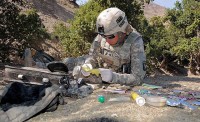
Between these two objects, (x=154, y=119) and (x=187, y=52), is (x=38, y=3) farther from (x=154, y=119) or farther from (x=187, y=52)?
(x=154, y=119)

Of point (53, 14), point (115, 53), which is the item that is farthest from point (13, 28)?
point (53, 14)

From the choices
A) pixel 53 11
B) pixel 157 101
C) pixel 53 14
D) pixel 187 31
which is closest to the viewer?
pixel 157 101

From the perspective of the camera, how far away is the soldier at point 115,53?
392 centimetres

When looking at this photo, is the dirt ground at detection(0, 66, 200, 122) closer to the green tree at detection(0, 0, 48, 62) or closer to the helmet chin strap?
the helmet chin strap

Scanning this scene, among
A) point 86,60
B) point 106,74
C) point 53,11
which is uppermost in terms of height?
point 53,11

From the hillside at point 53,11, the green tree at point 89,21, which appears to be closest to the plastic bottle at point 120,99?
the green tree at point 89,21

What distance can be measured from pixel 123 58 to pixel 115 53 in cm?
12

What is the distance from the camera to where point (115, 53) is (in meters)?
4.25

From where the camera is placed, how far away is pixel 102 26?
12.8 feet

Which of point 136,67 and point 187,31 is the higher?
Answer: point 187,31

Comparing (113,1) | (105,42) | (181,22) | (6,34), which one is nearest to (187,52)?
(181,22)

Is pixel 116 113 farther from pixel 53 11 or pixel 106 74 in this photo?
pixel 53 11

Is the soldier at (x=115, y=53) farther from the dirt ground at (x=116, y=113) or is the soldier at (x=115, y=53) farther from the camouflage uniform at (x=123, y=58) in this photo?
the dirt ground at (x=116, y=113)

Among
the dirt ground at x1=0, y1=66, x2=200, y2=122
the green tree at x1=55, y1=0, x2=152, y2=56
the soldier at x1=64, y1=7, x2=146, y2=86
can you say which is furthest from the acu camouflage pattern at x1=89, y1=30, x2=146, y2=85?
the green tree at x1=55, y1=0, x2=152, y2=56
